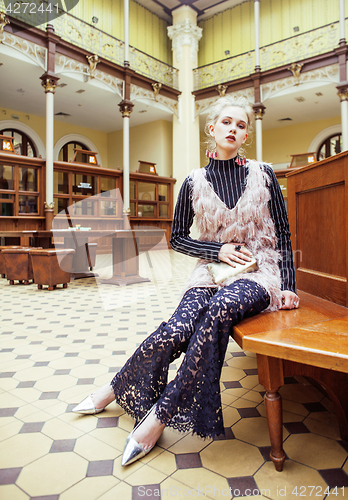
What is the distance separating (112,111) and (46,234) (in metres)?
8.02

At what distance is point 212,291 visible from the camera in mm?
1880

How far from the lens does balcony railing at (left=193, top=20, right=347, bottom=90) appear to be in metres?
→ 11.3

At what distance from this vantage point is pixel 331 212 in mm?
2021

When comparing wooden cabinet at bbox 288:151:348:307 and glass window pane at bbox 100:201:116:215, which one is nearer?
wooden cabinet at bbox 288:151:348:307

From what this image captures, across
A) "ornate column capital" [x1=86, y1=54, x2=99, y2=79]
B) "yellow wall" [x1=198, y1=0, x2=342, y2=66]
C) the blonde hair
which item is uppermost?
"yellow wall" [x1=198, y1=0, x2=342, y2=66]

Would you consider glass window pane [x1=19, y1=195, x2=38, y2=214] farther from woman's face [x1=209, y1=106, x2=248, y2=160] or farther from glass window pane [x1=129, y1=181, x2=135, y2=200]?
woman's face [x1=209, y1=106, x2=248, y2=160]

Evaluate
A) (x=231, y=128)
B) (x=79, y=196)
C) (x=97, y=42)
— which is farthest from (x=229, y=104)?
(x=97, y=42)

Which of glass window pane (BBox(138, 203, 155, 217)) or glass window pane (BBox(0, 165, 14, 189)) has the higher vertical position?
glass window pane (BBox(0, 165, 14, 189))

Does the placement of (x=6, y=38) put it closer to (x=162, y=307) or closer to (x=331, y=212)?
(x=162, y=307)

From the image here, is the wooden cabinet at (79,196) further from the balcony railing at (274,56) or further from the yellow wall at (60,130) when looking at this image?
the balcony railing at (274,56)

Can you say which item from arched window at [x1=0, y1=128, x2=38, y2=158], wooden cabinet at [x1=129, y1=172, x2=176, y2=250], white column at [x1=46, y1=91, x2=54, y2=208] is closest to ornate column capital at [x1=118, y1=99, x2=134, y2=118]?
wooden cabinet at [x1=129, y1=172, x2=176, y2=250]

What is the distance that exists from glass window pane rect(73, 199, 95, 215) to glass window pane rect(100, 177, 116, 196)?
2.32ft

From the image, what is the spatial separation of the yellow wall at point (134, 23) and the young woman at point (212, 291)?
43.5 ft

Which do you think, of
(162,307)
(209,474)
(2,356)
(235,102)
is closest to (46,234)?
(162,307)
